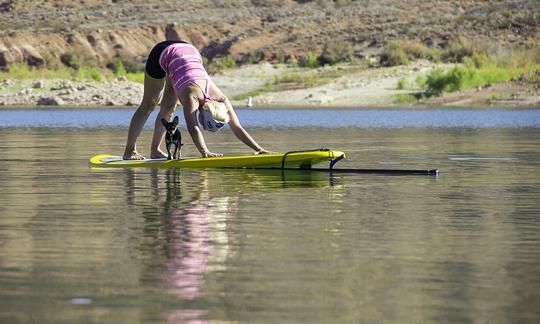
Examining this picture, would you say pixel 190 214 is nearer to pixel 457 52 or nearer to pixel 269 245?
pixel 269 245

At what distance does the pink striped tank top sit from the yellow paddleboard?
1021mm

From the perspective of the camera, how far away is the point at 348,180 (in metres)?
17.2

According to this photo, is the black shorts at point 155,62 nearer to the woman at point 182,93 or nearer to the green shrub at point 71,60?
the woman at point 182,93

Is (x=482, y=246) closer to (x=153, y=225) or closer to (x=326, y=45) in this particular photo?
(x=153, y=225)

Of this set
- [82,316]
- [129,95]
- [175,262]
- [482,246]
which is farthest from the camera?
[129,95]

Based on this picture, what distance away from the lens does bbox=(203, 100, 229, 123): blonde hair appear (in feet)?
61.3

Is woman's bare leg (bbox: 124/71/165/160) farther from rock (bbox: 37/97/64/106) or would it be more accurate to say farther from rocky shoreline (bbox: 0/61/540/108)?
rock (bbox: 37/97/64/106)

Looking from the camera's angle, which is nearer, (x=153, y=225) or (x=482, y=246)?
(x=482, y=246)

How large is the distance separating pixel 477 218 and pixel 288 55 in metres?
80.5

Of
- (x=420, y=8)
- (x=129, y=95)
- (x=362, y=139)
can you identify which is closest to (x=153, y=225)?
(x=362, y=139)

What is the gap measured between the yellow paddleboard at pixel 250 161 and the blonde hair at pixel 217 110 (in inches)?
19.5

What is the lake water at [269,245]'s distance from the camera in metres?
7.97

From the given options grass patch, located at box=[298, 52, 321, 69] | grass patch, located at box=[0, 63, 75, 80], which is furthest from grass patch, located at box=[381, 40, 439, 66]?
grass patch, located at box=[0, 63, 75, 80]

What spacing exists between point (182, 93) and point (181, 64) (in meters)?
0.41
